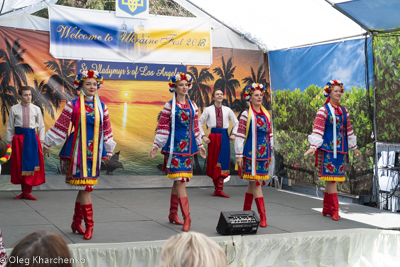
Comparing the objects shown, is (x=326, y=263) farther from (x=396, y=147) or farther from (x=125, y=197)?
(x=125, y=197)

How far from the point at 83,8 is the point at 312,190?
434 cm

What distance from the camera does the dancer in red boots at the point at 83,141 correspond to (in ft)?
12.8

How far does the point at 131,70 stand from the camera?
286 inches

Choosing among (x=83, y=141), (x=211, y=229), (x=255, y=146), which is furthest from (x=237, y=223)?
(x=83, y=141)

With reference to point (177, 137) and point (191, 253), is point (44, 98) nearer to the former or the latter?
point (177, 137)

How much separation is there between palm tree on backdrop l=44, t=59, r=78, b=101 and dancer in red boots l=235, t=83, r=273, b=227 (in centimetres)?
325

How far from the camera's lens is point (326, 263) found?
13.4 ft

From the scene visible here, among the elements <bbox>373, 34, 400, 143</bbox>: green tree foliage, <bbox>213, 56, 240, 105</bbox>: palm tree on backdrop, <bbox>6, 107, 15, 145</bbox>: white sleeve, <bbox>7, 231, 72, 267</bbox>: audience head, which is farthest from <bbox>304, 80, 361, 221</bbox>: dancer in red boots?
<bbox>7, 231, 72, 267</bbox>: audience head

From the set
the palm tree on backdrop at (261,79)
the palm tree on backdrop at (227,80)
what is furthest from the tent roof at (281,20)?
the palm tree on backdrop at (227,80)

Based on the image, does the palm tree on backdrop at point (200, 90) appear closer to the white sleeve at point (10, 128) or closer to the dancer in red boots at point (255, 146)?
the white sleeve at point (10, 128)

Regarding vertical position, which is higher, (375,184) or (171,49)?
(171,49)

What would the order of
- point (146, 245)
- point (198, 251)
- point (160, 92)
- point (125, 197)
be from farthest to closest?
point (160, 92), point (125, 197), point (146, 245), point (198, 251)

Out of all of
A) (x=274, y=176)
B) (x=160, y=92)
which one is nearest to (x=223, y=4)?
(x=160, y=92)

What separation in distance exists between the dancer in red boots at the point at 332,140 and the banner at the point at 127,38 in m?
2.98
